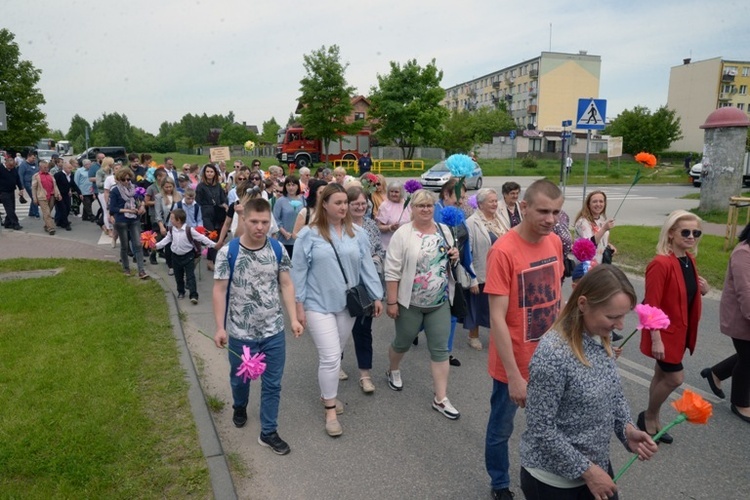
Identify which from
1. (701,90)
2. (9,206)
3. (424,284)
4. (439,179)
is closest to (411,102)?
(439,179)

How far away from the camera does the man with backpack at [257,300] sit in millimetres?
3781

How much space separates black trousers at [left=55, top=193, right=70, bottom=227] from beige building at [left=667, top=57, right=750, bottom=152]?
3033 inches

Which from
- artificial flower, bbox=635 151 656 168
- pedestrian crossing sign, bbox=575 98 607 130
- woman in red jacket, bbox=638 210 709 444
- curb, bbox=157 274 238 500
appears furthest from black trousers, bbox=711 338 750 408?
pedestrian crossing sign, bbox=575 98 607 130

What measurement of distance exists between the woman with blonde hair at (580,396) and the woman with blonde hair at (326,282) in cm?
222

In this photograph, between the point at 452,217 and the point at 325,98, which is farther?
the point at 325,98

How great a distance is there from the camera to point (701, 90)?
247 feet

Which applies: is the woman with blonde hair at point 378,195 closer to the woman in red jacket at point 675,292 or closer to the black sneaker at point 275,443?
the black sneaker at point 275,443

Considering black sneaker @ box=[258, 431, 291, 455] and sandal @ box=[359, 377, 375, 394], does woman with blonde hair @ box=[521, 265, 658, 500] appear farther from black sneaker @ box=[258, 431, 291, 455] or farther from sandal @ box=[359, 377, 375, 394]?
sandal @ box=[359, 377, 375, 394]

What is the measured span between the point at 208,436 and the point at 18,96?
4055 centimetres

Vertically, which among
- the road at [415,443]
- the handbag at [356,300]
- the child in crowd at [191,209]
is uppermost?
the child in crowd at [191,209]

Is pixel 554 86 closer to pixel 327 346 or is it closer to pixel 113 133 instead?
pixel 113 133

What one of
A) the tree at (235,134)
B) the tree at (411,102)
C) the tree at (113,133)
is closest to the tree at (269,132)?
the tree at (235,134)

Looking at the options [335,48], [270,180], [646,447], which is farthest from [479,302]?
[335,48]

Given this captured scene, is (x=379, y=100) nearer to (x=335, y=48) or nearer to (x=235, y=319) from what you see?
(x=335, y=48)
